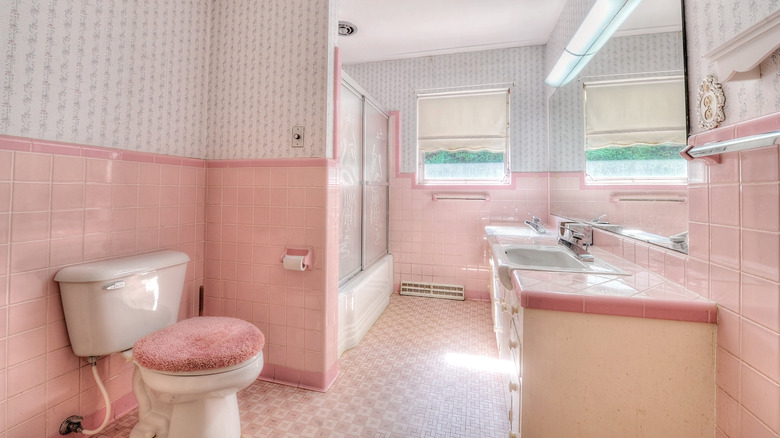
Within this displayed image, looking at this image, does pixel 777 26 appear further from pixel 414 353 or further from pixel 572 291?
pixel 414 353

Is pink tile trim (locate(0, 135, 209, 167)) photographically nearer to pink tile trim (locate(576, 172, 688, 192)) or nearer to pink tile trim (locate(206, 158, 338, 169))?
pink tile trim (locate(206, 158, 338, 169))

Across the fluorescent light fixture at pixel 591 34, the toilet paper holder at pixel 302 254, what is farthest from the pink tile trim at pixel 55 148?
the fluorescent light fixture at pixel 591 34

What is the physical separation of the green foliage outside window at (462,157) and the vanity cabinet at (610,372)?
97.5 inches

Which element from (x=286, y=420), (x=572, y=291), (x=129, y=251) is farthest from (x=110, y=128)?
(x=572, y=291)

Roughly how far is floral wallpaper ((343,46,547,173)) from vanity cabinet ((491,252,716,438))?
2.42 metres

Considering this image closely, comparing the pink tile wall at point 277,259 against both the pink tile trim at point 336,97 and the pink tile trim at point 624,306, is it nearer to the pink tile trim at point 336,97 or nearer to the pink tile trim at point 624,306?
the pink tile trim at point 336,97

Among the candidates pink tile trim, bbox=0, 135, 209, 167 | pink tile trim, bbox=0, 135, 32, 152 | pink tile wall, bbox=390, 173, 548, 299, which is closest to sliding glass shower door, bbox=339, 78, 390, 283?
pink tile wall, bbox=390, 173, 548, 299

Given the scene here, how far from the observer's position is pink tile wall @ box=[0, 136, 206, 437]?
1.09 metres

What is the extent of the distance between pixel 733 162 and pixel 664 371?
57cm

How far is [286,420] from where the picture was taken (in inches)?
58.0

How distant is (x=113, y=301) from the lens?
1240 mm

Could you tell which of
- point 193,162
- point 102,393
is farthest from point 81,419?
point 193,162

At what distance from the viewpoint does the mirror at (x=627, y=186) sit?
110cm

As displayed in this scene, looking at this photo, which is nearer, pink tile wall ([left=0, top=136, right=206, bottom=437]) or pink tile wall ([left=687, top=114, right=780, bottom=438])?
pink tile wall ([left=687, top=114, right=780, bottom=438])
